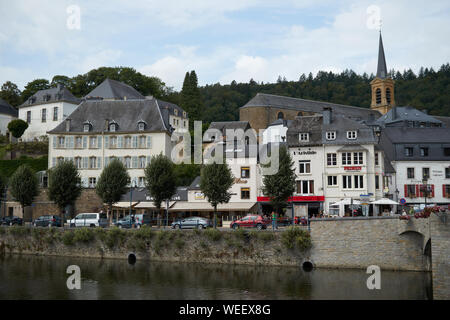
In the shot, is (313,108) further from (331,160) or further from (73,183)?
(73,183)

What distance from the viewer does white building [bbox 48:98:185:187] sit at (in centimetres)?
5397

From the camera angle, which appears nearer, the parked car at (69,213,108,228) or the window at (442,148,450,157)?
the parked car at (69,213,108,228)

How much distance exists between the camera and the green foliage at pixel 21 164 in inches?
2298

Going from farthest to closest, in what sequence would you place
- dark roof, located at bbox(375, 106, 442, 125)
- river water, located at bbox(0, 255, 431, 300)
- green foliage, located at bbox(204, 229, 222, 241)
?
dark roof, located at bbox(375, 106, 442, 125)
green foliage, located at bbox(204, 229, 222, 241)
river water, located at bbox(0, 255, 431, 300)

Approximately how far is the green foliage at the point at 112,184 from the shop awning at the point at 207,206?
223 inches

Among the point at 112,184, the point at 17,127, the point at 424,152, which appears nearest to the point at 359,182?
the point at 424,152

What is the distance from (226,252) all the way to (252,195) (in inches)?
544

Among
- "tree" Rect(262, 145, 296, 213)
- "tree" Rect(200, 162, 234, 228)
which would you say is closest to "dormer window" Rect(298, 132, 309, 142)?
"tree" Rect(262, 145, 296, 213)

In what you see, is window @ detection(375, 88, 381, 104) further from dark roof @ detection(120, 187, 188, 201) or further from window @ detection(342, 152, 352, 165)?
dark roof @ detection(120, 187, 188, 201)

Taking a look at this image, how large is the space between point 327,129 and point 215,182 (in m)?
13.0

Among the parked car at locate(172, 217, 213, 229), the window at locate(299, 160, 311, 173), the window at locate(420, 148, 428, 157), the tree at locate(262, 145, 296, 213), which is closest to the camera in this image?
the parked car at locate(172, 217, 213, 229)

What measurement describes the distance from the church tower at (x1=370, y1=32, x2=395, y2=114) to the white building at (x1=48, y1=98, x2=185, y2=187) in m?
62.7

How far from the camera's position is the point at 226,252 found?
32688 mm

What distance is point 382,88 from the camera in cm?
10369
